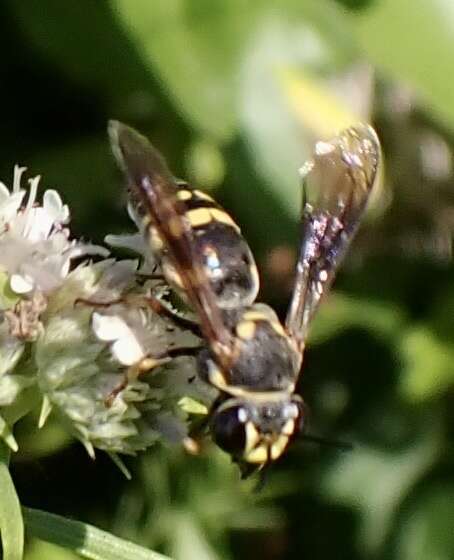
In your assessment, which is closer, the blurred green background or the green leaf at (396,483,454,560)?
the blurred green background

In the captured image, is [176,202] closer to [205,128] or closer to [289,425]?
[289,425]

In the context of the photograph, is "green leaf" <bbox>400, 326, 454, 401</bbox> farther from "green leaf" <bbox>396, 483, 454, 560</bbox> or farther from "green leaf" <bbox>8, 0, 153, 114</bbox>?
Result: "green leaf" <bbox>8, 0, 153, 114</bbox>

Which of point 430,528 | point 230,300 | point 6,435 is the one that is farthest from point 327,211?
point 430,528

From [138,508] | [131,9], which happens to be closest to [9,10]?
[131,9]

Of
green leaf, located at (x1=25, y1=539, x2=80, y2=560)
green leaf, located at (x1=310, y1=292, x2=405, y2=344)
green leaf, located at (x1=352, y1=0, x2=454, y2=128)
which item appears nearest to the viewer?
green leaf, located at (x1=25, y1=539, x2=80, y2=560)

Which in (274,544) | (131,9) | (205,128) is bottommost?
(274,544)

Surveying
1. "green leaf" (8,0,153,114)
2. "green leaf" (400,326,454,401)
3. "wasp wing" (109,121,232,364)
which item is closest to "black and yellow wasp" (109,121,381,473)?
"wasp wing" (109,121,232,364)
